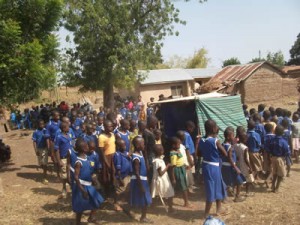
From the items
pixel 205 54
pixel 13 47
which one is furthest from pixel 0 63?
pixel 205 54

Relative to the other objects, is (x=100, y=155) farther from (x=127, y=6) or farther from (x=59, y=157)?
(x=127, y=6)

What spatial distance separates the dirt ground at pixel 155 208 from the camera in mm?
6078

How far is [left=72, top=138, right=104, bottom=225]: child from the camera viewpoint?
18.2 ft

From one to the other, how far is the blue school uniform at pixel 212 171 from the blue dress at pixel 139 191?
0.98 meters

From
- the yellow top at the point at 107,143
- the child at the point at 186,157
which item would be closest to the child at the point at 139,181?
the child at the point at 186,157

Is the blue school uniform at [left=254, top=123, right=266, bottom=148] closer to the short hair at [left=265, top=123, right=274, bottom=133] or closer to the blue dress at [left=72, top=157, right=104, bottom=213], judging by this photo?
the short hair at [left=265, top=123, right=274, bottom=133]

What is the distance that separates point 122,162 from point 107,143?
49 cm

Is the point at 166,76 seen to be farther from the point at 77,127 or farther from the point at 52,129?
the point at 52,129

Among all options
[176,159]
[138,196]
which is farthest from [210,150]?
[138,196]

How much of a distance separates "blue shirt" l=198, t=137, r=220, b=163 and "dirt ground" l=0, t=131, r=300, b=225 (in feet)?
3.44

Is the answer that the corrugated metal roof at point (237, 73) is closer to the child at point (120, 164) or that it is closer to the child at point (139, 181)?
the child at point (120, 164)

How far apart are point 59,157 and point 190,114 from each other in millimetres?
3170

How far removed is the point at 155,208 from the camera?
6.73m

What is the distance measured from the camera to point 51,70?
376 inches
